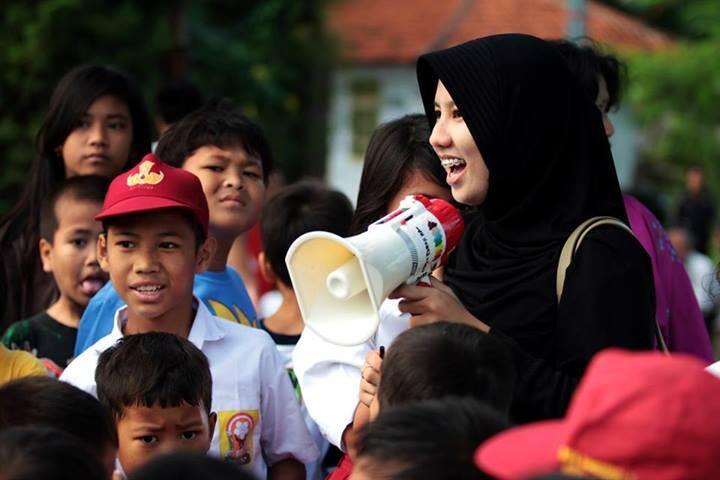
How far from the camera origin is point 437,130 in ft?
13.2

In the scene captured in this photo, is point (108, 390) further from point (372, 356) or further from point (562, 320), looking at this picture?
point (562, 320)

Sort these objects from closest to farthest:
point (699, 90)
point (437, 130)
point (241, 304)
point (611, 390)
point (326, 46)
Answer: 1. point (611, 390)
2. point (437, 130)
3. point (241, 304)
4. point (326, 46)
5. point (699, 90)

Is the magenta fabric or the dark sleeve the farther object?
the magenta fabric

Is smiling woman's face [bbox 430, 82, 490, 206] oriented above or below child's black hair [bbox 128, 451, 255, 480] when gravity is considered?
above

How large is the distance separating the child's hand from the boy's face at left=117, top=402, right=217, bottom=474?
1.91 ft

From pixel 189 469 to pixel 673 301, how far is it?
9.35ft

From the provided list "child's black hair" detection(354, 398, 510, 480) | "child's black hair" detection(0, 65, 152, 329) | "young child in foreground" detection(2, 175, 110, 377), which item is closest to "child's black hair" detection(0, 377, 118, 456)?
"child's black hair" detection(354, 398, 510, 480)

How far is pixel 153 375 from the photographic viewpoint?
410cm

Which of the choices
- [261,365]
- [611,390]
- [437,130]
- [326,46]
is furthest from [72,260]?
[326,46]

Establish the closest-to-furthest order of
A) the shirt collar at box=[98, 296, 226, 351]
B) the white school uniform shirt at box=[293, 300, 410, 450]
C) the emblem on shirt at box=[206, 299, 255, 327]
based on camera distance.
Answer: the white school uniform shirt at box=[293, 300, 410, 450]
the shirt collar at box=[98, 296, 226, 351]
the emblem on shirt at box=[206, 299, 255, 327]

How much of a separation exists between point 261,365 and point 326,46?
1506 cm

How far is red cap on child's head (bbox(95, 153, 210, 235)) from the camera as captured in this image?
466 centimetres

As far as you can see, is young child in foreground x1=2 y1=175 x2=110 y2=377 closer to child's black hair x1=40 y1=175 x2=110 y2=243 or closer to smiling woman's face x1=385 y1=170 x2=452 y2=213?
child's black hair x1=40 y1=175 x2=110 y2=243

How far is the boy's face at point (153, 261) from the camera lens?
15.3 ft
